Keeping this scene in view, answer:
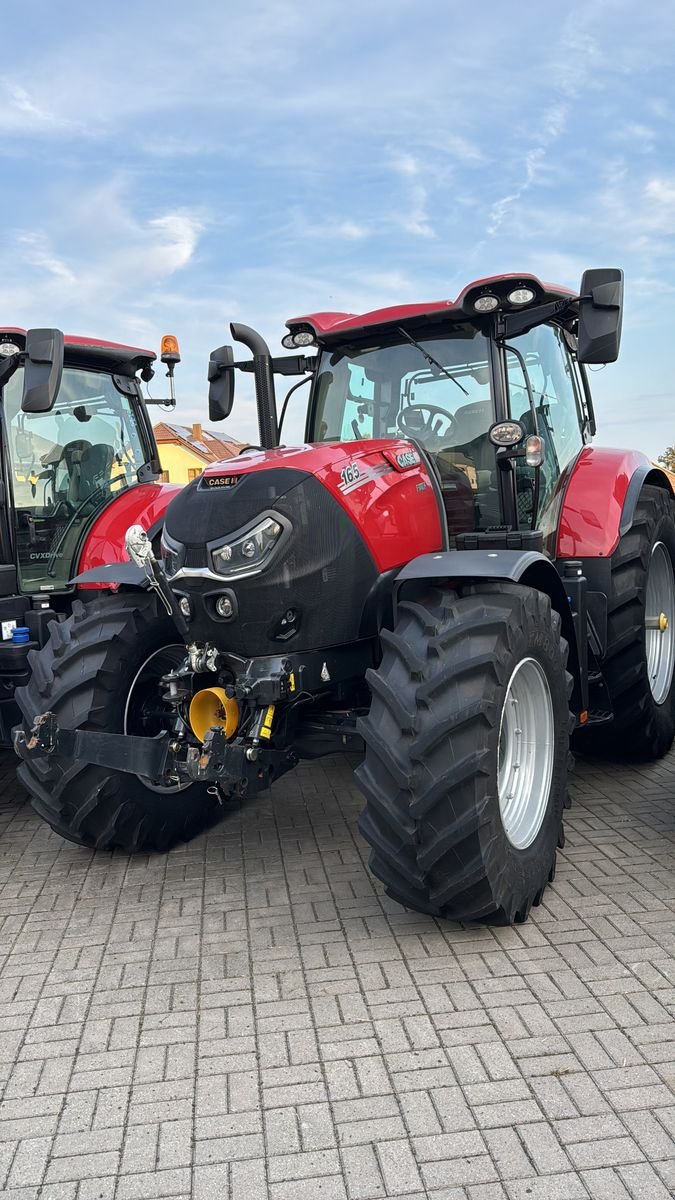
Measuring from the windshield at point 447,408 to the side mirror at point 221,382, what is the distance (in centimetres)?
73

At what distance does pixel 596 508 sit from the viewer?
5.01m

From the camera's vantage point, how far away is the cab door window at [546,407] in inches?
183

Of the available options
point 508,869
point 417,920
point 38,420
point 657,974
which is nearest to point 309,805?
point 417,920

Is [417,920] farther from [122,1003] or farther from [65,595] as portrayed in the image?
[65,595]

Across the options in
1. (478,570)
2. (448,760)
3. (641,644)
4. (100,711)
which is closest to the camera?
(448,760)

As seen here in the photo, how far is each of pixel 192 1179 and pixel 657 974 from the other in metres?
1.73

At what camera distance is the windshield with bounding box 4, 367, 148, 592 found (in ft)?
18.7

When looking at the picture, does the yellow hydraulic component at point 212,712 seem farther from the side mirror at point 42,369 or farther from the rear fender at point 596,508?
the rear fender at point 596,508

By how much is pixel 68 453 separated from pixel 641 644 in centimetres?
367

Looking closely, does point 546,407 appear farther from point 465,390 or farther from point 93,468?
point 93,468

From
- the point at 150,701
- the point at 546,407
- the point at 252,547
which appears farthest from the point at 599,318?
the point at 150,701

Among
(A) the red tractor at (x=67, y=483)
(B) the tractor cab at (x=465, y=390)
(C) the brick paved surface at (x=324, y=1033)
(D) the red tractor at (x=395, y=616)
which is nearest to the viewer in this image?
(C) the brick paved surface at (x=324, y=1033)

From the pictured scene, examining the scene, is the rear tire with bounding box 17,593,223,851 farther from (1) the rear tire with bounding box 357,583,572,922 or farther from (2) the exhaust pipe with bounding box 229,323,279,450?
(1) the rear tire with bounding box 357,583,572,922

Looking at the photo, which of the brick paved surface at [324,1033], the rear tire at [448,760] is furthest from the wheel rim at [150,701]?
the rear tire at [448,760]
